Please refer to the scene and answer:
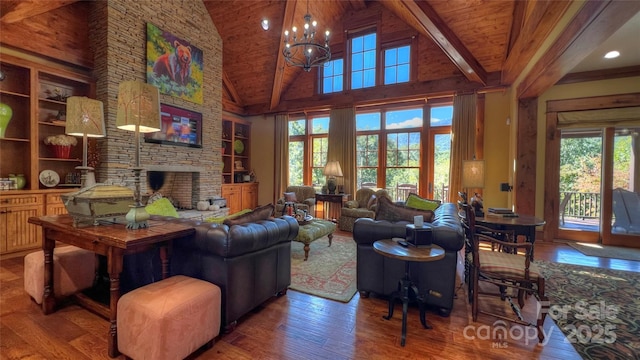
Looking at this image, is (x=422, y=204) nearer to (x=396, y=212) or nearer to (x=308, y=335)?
(x=396, y=212)

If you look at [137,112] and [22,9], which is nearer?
[137,112]

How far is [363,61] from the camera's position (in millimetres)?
6562

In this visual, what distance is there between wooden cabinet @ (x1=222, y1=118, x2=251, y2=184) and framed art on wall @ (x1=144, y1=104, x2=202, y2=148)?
1.50m

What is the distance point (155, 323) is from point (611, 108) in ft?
22.3

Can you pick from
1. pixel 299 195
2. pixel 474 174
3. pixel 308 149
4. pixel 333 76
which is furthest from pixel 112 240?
pixel 333 76

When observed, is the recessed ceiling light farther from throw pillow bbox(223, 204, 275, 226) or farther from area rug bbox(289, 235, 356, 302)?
throw pillow bbox(223, 204, 275, 226)

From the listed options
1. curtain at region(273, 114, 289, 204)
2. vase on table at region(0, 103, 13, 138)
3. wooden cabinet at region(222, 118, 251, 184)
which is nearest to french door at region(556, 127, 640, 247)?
curtain at region(273, 114, 289, 204)

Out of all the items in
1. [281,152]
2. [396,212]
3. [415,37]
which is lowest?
[396,212]

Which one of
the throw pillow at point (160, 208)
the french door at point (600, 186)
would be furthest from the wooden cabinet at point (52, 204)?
the french door at point (600, 186)

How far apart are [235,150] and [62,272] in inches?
225

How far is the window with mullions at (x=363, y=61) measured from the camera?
21.2ft

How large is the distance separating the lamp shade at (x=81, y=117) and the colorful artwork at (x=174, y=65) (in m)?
2.98

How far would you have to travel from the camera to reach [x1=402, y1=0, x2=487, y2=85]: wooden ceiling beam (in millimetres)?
4402

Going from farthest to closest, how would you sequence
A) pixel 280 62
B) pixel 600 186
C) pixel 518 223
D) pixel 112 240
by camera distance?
1. pixel 280 62
2. pixel 600 186
3. pixel 518 223
4. pixel 112 240
